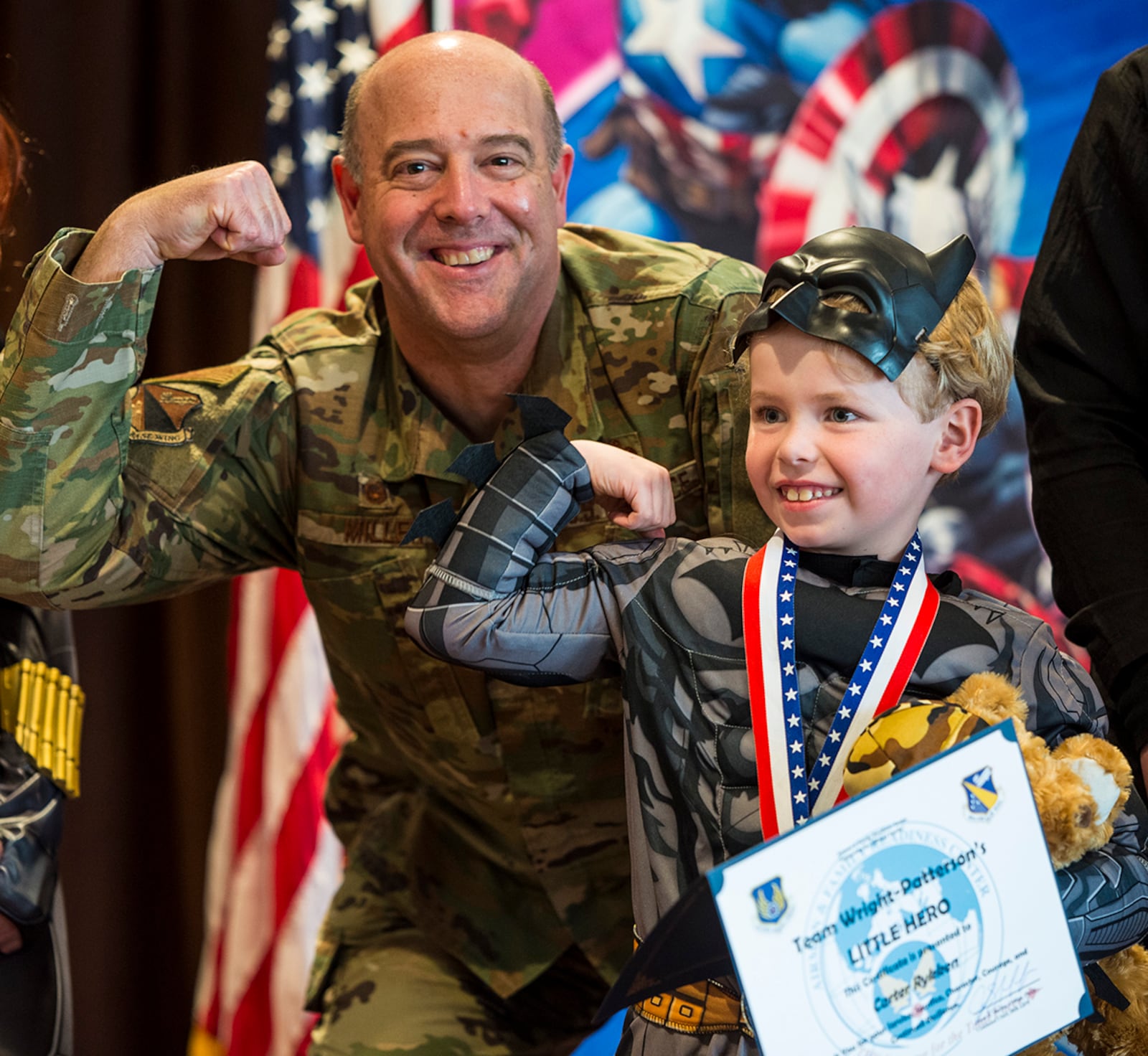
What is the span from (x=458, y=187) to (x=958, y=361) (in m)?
0.76

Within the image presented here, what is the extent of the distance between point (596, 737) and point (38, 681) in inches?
31.2

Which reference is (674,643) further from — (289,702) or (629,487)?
(289,702)

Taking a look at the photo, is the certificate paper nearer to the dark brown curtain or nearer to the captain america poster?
the captain america poster

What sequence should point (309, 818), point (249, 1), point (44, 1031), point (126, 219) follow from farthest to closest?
point (249, 1), point (309, 818), point (44, 1031), point (126, 219)

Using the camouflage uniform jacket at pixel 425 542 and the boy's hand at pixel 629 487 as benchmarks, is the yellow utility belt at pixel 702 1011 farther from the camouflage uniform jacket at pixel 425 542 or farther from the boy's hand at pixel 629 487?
the camouflage uniform jacket at pixel 425 542

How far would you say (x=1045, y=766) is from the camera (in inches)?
44.4

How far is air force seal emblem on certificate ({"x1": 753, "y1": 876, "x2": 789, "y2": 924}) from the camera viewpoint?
3.17ft

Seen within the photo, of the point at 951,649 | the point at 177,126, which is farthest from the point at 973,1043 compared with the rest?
the point at 177,126

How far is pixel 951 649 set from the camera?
4.16 feet

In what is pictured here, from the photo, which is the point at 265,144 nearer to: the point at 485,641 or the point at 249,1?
the point at 249,1

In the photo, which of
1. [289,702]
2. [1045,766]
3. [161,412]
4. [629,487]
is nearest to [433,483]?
[161,412]

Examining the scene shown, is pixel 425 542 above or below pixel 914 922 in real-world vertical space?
above

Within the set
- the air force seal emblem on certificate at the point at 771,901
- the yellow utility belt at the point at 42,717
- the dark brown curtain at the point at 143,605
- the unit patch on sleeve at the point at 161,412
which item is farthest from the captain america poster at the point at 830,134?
the air force seal emblem on certificate at the point at 771,901

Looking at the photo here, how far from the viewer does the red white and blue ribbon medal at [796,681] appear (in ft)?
3.98
